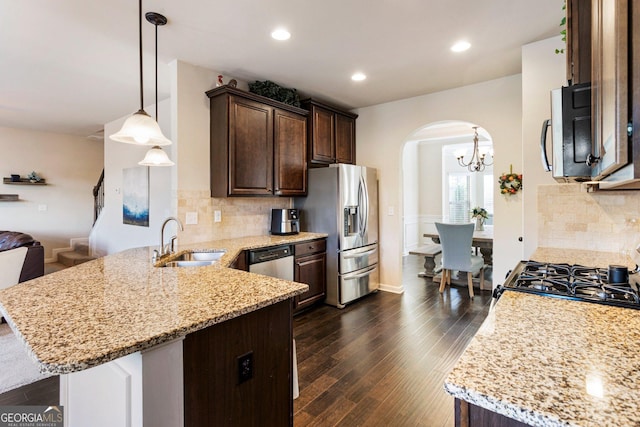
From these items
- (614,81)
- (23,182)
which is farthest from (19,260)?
(614,81)

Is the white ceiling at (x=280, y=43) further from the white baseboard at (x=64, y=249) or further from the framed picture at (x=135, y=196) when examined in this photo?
the white baseboard at (x=64, y=249)

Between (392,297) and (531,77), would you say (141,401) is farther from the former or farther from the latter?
(392,297)

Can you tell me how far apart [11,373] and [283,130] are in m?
3.14

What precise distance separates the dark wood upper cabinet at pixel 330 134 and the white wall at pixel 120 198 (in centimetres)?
172

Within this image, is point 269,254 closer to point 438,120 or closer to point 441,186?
point 438,120

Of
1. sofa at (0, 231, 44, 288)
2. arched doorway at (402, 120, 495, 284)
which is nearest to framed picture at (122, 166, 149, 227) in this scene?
sofa at (0, 231, 44, 288)

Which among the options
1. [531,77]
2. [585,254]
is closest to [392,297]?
[585,254]

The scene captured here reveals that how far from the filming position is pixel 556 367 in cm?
74

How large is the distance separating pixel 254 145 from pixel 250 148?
2.5 inches

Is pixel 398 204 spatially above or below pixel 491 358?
above

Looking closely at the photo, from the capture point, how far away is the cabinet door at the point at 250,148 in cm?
313

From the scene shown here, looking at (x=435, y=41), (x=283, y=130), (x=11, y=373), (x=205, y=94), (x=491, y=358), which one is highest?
(x=435, y=41)

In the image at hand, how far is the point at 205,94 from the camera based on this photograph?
320cm

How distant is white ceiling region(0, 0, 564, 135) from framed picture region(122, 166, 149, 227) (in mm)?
1095
